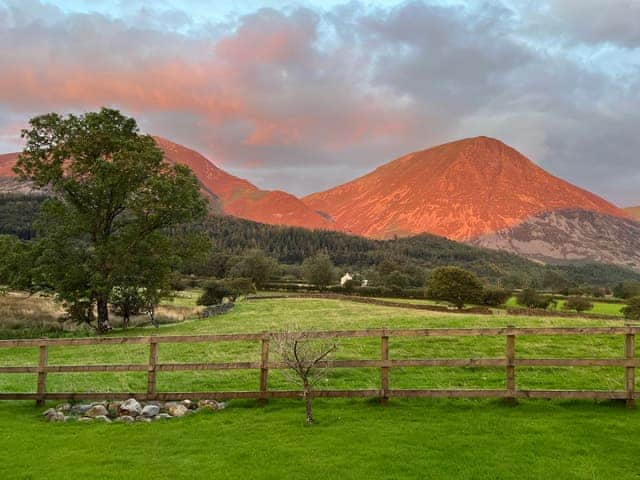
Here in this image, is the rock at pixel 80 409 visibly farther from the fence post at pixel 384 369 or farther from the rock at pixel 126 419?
the fence post at pixel 384 369

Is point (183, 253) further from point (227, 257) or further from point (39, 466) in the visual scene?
point (227, 257)

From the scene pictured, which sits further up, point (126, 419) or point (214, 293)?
point (126, 419)

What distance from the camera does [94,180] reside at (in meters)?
32.3

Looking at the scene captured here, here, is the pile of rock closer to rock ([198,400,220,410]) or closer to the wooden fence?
rock ([198,400,220,410])

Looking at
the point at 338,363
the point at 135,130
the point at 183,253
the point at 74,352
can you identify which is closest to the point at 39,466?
the point at 338,363

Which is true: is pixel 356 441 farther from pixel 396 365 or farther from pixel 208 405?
pixel 208 405

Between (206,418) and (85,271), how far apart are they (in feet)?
82.8

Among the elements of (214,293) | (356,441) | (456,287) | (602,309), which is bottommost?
(602,309)

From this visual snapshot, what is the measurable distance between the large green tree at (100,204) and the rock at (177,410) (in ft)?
75.1

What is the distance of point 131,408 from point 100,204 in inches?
1039

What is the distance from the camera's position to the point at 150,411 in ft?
34.9

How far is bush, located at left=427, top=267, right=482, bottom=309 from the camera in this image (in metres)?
65.8

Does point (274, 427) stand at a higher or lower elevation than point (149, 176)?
lower

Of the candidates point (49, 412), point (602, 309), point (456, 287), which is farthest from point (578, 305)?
point (49, 412)
